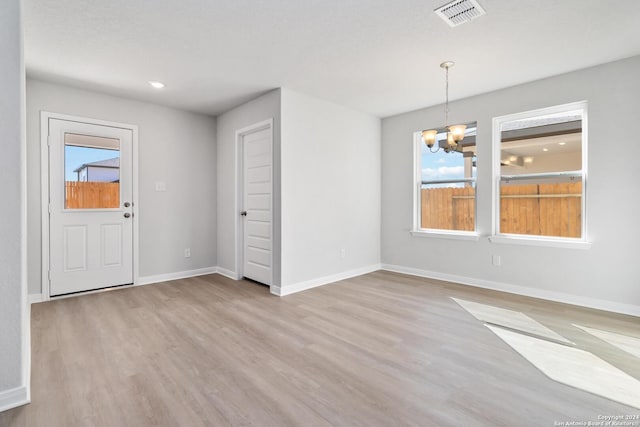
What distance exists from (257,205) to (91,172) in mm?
2197

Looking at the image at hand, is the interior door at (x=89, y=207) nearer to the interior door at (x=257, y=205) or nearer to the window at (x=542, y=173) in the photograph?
the interior door at (x=257, y=205)

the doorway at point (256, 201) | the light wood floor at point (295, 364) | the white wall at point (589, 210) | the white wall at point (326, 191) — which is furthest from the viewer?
the doorway at point (256, 201)

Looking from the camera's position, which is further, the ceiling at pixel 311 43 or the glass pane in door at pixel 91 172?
the glass pane in door at pixel 91 172

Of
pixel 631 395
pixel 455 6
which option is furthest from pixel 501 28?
pixel 631 395

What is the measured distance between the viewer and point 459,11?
7.96 feet

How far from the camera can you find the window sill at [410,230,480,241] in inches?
174

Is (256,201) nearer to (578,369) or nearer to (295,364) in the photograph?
(295,364)

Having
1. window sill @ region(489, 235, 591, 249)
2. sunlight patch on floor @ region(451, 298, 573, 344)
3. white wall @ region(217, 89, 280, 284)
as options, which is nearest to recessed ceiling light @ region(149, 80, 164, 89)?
white wall @ region(217, 89, 280, 284)

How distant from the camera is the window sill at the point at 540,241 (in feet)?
11.7

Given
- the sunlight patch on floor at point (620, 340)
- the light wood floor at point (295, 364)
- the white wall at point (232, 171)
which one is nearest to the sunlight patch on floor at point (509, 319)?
the light wood floor at point (295, 364)

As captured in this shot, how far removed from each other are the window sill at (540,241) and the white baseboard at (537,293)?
0.56 meters

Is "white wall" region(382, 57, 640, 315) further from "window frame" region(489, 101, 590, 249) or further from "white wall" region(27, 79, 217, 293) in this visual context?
"white wall" region(27, 79, 217, 293)

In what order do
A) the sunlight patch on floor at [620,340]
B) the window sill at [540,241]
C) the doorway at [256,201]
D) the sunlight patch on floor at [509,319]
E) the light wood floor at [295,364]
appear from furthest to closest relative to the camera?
the doorway at [256,201] < the window sill at [540,241] < the sunlight patch on floor at [509,319] < the sunlight patch on floor at [620,340] < the light wood floor at [295,364]

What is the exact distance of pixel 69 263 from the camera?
3977 millimetres
